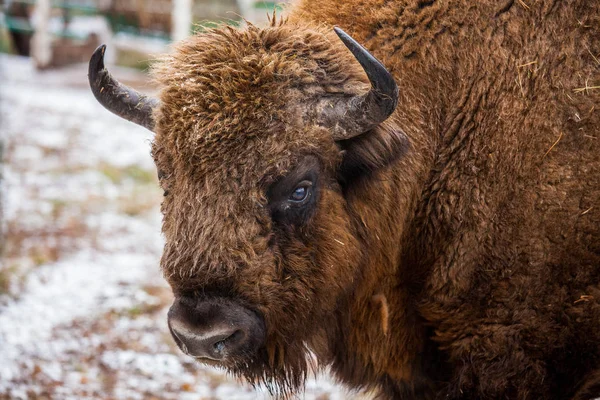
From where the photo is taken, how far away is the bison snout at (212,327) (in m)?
3.16

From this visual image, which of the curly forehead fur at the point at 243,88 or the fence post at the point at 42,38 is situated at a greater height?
the curly forehead fur at the point at 243,88

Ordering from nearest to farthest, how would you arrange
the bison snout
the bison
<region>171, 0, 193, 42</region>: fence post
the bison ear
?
the bison snout, the bison, the bison ear, <region>171, 0, 193, 42</region>: fence post

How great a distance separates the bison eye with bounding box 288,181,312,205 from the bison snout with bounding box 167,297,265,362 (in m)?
0.63

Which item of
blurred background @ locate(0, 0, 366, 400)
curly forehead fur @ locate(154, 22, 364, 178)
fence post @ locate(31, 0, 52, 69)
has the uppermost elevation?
curly forehead fur @ locate(154, 22, 364, 178)

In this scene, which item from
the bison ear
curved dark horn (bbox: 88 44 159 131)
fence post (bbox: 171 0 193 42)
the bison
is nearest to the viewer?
the bison

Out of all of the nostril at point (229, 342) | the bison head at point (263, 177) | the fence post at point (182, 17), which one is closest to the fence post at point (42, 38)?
the fence post at point (182, 17)

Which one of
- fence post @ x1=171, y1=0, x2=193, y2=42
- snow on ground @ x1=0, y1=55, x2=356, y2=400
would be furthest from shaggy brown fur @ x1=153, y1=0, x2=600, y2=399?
fence post @ x1=171, y1=0, x2=193, y2=42

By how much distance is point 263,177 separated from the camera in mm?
3291

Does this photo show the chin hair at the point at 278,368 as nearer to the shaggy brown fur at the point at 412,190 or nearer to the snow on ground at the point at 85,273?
the shaggy brown fur at the point at 412,190

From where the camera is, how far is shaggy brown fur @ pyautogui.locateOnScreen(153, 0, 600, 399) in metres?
3.32

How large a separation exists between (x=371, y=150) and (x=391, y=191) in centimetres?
34

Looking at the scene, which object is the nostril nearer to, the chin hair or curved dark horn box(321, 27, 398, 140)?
the chin hair

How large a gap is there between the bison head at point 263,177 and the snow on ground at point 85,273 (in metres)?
0.89

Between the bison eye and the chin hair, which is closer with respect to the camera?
the bison eye
